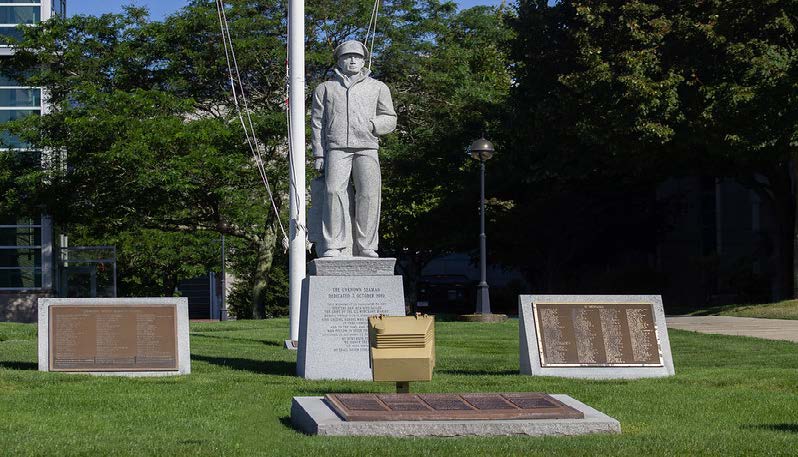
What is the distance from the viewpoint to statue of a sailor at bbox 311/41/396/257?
1538 centimetres

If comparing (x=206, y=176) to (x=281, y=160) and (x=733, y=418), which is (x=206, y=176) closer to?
(x=281, y=160)

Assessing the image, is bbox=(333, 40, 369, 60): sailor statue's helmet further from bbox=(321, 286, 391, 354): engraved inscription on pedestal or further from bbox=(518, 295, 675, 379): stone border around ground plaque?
bbox=(518, 295, 675, 379): stone border around ground plaque

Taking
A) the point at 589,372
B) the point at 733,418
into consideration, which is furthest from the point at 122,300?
the point at 733,418

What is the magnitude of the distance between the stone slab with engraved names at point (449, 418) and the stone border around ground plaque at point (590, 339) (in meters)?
4.15

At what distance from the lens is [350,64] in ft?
51.0

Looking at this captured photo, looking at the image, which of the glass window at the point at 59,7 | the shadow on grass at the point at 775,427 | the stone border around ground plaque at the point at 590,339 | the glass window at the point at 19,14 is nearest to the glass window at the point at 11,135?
the glass window at the point at 19,14

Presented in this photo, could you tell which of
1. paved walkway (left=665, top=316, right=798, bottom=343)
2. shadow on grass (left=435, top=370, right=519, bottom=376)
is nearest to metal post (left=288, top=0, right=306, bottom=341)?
shadow on grass (left=435, top=370, right=519, bottom=376)

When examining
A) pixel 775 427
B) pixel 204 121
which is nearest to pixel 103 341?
pixel 775 427

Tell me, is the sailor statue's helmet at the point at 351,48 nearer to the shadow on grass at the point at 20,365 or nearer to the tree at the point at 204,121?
the shadow on grass at the point at 20,365

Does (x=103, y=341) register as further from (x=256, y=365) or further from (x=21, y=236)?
(x=21, y=236)

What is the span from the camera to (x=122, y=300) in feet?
49.0

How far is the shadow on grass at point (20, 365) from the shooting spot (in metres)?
15.5

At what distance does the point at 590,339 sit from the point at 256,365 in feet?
14.8

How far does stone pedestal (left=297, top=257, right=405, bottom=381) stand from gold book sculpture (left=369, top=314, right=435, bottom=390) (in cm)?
318
